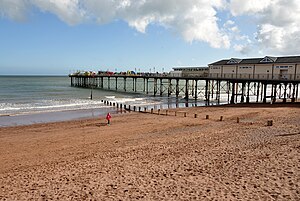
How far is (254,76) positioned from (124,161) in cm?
2670

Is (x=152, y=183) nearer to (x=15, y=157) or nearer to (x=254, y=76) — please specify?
(x=15, y=157)

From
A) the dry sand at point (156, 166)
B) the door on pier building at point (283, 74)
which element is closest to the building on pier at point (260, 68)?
the door on pier building at point (283, 74)

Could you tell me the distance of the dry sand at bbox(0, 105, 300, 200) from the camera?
6.85m

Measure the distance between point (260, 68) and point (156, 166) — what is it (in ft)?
88.4

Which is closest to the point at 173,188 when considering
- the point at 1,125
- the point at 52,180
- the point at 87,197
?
the point at 87,197

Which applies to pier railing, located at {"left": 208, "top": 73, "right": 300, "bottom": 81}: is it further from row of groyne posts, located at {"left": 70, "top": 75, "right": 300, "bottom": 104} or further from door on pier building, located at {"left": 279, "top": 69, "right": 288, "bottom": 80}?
row of groyne posts, located at {"left": 70, "top": 75, "right": 300, "bottom": 104}

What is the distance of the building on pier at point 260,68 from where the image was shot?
93.4 feet

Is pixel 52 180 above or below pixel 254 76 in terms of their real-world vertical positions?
below

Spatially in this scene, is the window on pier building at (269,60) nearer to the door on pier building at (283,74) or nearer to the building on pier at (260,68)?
the building on pier at (260,68)

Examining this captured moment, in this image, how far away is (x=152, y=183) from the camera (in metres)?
7.43

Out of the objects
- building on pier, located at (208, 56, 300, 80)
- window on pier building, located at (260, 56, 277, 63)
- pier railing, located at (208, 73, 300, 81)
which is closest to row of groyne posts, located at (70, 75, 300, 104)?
pier railing, located at (208, 73, 300, 81)

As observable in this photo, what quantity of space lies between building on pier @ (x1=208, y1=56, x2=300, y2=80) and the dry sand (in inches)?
634

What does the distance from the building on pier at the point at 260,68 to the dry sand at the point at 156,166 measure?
1610cm

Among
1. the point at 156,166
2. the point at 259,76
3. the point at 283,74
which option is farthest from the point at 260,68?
the point at 156,166
